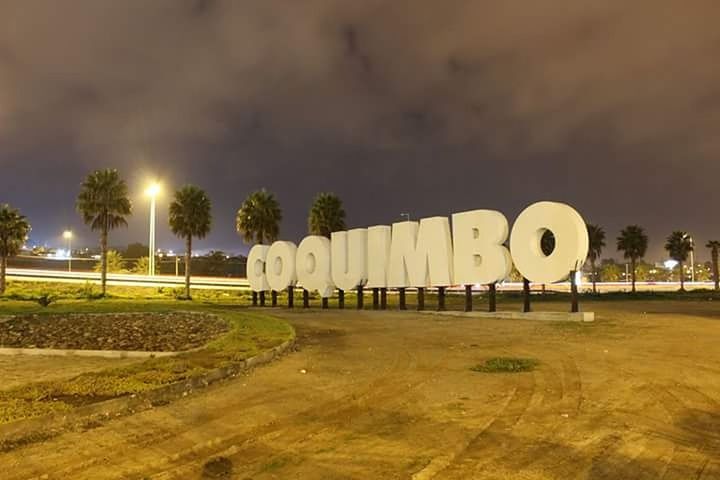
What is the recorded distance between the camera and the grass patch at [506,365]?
1270cm

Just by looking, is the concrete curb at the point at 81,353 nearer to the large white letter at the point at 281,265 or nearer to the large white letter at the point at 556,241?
the large white letter at the point at 556,241

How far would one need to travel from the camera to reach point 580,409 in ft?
29.1

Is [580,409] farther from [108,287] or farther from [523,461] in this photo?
[108,287]

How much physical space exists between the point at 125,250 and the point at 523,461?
174596 mm

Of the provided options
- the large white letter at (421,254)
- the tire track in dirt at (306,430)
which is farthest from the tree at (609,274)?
the tire track in dirt at (306,430)

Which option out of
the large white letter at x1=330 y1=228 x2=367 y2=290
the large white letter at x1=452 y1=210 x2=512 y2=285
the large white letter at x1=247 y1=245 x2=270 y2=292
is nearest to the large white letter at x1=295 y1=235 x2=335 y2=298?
the large white letter at x1=330 y1=228 x2=367 y2=290

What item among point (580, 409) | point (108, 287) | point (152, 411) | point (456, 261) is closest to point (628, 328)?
point (456, 261)

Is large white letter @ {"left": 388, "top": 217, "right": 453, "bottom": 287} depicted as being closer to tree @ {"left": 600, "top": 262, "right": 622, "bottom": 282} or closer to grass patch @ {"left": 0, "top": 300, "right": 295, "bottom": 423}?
grass patch @ {"left": 0, "top": 300, "right": 295, "bottom": 423}

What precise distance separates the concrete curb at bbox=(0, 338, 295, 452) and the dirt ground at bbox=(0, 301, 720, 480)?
292 millimetres

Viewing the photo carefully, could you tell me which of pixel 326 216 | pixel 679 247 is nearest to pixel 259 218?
pixel 326 216

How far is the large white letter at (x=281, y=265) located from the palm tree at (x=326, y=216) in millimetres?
16436

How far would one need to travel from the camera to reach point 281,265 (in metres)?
39.5

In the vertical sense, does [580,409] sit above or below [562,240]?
below

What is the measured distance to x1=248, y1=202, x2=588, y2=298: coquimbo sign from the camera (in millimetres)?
26094
